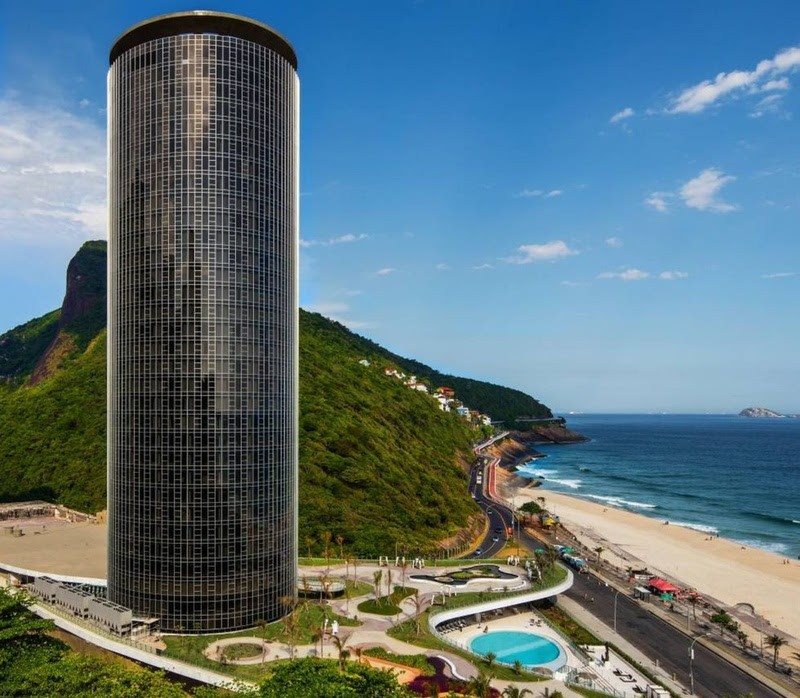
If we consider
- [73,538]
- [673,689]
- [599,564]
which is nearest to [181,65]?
[73,538]

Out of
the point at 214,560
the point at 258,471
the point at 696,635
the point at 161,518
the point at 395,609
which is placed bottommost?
the point at 696,635

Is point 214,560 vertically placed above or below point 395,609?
above

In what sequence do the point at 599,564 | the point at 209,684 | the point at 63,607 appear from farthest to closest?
the point at 599,564 < the point at 63,607 < the point at 209,684

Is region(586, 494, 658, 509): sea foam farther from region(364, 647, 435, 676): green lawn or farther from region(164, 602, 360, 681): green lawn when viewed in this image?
region(364, 647, 435, 676): green lawn

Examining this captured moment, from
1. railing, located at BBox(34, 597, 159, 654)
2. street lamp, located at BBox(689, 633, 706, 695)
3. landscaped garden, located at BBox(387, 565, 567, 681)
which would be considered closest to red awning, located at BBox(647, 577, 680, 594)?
street lamp, located at BBox(689, 633, 706, 695)

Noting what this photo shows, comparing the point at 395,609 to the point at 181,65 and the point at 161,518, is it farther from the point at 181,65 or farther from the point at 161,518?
the point at 181,65

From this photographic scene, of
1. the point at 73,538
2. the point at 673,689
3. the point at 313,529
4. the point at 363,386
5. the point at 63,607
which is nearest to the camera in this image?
the point at 673,689

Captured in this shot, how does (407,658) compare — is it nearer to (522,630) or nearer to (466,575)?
(522,630)

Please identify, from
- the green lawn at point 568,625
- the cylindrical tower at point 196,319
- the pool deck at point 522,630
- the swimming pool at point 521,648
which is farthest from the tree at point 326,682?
the green lawn at point 568,625
